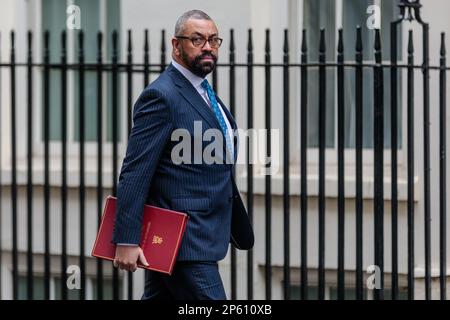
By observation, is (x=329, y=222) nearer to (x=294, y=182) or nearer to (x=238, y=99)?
(x=294, y=182)

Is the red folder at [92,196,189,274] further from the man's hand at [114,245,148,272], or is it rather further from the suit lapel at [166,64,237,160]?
the suit lapel at [166,64,237,160]

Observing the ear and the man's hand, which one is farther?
the ear

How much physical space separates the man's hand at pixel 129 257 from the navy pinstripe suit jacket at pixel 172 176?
4 cm

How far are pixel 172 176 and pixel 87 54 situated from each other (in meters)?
3.92

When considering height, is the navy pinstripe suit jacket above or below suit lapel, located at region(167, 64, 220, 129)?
below

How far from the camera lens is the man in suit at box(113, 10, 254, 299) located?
201 inches

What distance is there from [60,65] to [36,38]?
6.05 ft

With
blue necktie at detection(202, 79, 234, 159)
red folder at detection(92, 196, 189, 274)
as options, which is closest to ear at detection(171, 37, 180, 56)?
blue necktie at detection(202, 79, 234, 159)

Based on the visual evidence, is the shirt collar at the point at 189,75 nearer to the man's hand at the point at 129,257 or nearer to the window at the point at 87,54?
the man's hand at the point at 129,257

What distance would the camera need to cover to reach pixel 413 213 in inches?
279

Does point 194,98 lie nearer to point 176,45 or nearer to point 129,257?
point 176,45

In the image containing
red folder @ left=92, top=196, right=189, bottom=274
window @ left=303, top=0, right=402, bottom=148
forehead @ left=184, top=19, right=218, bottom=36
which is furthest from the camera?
window @ left=303, top=0, right=402, bottom=148

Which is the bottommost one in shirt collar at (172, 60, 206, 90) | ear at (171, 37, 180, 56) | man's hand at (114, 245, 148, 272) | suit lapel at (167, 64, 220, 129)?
man's hand at (114, 245, 148, 272)
